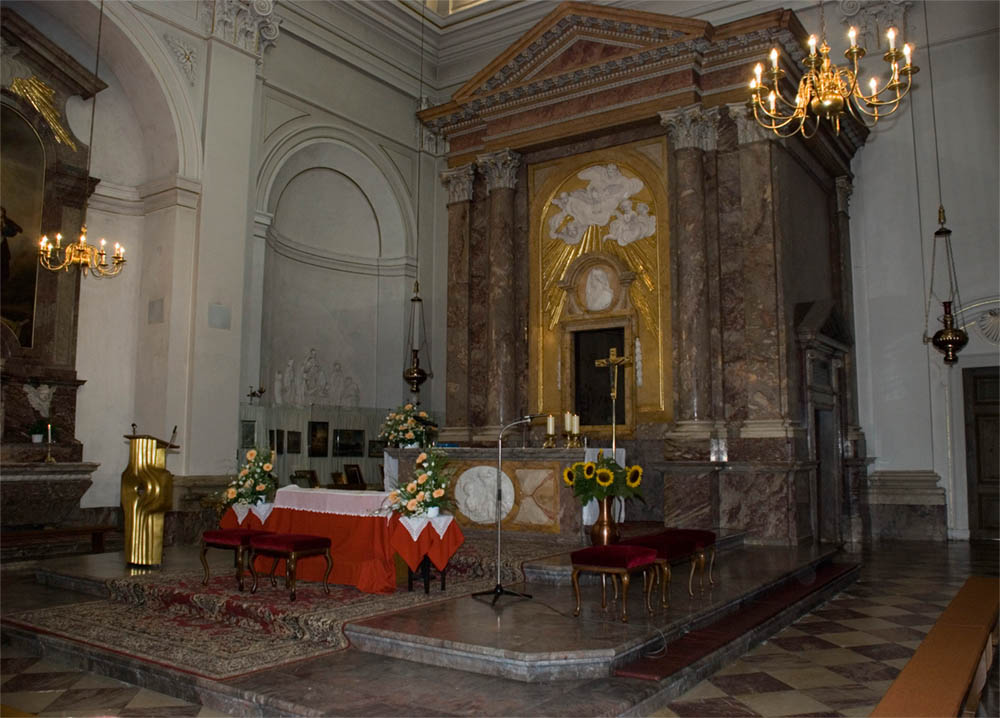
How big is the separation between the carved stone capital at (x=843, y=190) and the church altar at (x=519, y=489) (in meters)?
6.33

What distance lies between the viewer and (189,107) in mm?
10859

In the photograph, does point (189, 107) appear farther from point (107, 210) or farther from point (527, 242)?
point (527, 242)

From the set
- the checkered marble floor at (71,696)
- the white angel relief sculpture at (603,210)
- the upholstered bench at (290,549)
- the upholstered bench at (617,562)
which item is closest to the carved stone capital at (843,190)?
the white angel relief sculpture at (603,210)

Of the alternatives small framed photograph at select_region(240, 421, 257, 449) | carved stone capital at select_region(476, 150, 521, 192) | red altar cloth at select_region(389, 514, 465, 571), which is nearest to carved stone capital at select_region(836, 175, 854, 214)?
carved stone capital at select_region(476, 150, 521, 192)

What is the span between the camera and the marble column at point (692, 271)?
10.6m

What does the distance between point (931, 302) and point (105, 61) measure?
40.5 ft

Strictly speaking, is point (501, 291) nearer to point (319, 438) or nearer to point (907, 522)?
point (319, 438)

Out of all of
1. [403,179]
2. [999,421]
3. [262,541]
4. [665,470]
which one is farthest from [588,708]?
[403,179]

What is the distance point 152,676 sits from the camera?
5.25 metres

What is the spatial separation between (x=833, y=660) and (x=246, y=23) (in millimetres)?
10818

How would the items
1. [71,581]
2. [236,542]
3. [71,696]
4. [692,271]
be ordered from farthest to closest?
[692,271] → [71,581] → [236,542] → [71,696]

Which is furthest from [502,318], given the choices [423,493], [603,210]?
[423,493]

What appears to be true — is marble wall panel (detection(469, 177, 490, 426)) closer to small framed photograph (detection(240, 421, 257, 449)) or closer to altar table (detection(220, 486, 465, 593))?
small framed photograph (detection(240, 421, 257, 449))

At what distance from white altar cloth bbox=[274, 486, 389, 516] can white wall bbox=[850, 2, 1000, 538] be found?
8729 millimetres
